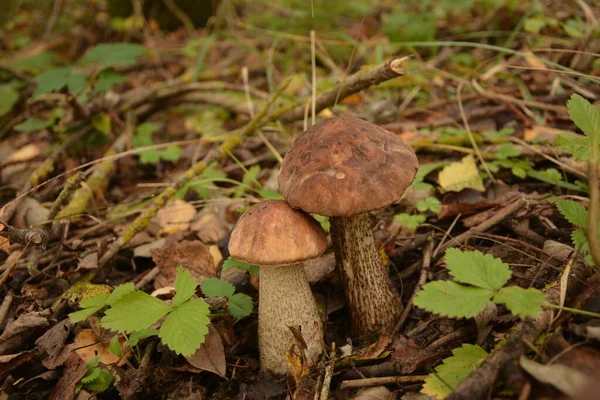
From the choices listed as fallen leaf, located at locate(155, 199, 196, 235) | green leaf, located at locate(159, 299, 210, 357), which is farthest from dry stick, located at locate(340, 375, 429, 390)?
fallen leaf, located at locate(155, 199, 196, 235)

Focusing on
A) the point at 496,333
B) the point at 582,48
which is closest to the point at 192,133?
the point at 496,333

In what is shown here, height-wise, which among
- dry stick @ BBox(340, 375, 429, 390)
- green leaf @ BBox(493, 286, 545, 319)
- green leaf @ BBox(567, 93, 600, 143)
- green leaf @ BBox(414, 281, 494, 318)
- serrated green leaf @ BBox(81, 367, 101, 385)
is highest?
green leaf @ BBox(567, 93, 600, 143)

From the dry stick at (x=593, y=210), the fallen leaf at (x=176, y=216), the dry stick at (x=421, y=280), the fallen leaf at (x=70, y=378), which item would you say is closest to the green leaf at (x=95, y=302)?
the fallen leaf at (x=70, y=378)

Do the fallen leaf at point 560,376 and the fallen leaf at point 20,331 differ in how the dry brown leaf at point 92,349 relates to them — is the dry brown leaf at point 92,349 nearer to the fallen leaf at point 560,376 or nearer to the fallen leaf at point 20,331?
the fallen leaf at point 20,331

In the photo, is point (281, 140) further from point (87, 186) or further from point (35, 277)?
point (35, 277)

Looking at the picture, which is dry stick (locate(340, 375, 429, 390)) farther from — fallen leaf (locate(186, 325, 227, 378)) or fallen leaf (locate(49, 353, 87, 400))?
fallen leaf (locate(49, 353, 87, 400))
